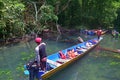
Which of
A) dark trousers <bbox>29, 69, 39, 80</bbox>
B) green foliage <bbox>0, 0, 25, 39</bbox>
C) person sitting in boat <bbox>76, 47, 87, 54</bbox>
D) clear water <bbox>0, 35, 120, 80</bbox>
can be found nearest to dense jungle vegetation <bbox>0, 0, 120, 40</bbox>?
green foliage <bbox>0, 0, 25, 39</bbox>

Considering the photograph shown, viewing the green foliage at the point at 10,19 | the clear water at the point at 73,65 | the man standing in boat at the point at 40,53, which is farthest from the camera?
the green foliage at the point at 10,19

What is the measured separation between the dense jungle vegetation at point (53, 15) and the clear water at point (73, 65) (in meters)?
1.94

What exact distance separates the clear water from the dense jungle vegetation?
1.94 m

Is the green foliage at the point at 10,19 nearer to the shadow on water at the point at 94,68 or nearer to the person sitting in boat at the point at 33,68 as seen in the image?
the shadow on water at the point at 94,68

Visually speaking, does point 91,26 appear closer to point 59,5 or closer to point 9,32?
point 59,5

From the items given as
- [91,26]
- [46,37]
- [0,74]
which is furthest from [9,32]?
[91,26]

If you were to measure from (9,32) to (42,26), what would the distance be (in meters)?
5.35

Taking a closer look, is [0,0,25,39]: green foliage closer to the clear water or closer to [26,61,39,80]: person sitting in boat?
the clear water

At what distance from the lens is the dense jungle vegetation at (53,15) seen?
21.4 m

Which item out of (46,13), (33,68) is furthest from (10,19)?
(33,68)

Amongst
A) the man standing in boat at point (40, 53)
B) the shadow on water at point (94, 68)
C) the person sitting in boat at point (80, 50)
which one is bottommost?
the shadow on water at point (94, 68)

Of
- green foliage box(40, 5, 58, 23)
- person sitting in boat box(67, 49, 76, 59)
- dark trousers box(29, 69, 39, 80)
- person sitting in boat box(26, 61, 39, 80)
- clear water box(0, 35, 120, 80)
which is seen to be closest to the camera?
person sitting in boat box(26, 61, 39, 80)

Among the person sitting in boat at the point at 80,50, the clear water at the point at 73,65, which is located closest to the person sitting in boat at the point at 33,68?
the clear water at the point at 73,65

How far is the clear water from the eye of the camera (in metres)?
13.4
